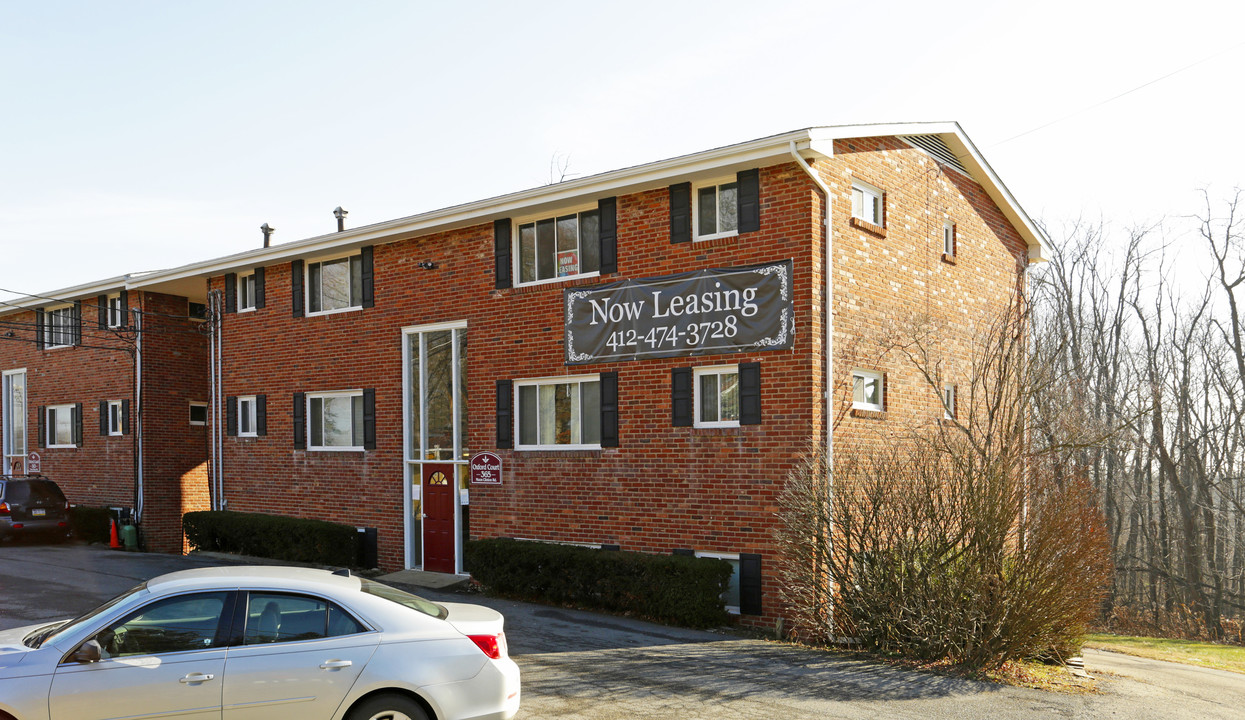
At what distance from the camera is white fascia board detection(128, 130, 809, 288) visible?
13148 mm

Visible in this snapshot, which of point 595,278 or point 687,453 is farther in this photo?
point 595,278

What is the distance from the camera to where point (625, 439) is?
14602 mm

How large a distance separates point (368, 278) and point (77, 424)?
12.1 meters

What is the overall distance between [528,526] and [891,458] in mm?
6346

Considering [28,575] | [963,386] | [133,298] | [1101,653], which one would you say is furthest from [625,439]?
[133,298]

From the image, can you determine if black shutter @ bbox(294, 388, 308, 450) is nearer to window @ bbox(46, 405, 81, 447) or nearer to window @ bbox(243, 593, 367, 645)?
window @ bbox(46, 405, 81, 447)

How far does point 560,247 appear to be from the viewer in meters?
15.8

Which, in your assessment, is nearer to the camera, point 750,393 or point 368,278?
point 750,393

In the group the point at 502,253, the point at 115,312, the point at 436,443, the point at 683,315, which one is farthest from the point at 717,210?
the point at 115,312

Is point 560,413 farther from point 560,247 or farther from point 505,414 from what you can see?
point 560,247

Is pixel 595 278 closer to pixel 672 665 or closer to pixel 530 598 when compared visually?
pixel 530 598

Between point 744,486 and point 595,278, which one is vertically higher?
point 595,278

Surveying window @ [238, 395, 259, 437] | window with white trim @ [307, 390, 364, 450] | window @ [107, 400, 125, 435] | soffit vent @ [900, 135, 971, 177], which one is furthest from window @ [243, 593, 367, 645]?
window @ [107, 400, 125, 435]

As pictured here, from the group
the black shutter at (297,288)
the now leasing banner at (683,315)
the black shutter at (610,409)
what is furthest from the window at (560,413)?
the black shutter at (297,288)
